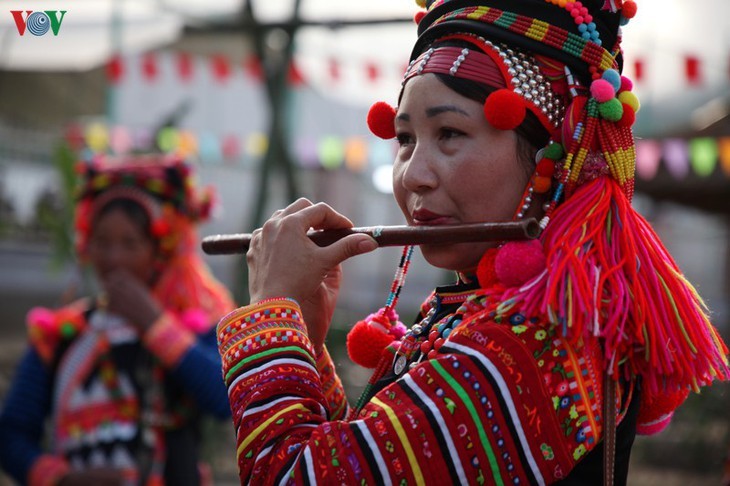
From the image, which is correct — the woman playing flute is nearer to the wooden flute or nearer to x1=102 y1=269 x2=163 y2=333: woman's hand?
the wooden flute

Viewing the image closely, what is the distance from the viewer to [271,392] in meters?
1.51

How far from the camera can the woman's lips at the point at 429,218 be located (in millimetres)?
1673

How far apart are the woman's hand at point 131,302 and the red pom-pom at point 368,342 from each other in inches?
74.6

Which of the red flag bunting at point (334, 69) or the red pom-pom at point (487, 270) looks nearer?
the red pom-pom at point (487, 270)

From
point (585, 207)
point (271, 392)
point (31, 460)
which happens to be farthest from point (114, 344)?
point (585, 207)

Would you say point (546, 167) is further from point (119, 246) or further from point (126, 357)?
point (119, 246)

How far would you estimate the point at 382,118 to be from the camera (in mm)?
1950

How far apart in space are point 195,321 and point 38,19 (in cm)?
179

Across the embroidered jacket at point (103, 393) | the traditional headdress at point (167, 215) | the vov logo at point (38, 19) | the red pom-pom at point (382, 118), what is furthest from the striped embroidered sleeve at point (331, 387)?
the traditional headdress at point (167, 215)

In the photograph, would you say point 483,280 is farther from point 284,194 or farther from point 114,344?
point 284,194

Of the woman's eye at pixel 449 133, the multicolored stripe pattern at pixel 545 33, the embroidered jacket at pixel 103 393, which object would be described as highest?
the multicolored stripe pattern at pixel 545 33

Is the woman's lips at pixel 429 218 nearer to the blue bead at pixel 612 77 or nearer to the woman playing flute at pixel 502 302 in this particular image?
the woman playing flute at pixel 502 302

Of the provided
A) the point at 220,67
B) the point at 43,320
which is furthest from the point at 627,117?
the point at 220,67

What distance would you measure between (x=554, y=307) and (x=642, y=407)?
0.51m
